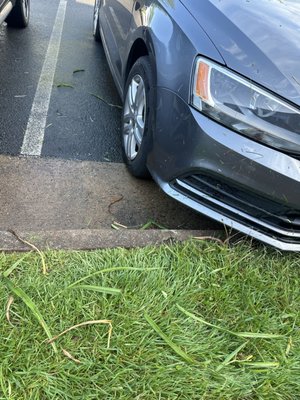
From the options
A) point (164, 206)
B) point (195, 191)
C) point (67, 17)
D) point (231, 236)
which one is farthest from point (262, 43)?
point (67, 17)

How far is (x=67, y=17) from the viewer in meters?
6.45

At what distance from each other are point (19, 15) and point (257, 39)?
4.22m

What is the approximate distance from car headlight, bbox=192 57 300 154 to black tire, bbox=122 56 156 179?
0.43 metres

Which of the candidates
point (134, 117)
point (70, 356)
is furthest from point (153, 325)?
point (134, 117)

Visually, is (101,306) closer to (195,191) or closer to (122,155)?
(195,191)

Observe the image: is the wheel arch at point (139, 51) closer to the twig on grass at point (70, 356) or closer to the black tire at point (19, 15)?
the twig on grass at point (70, 356)

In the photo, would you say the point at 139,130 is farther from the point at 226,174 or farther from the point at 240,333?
the point at 240,333

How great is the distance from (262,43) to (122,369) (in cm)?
163

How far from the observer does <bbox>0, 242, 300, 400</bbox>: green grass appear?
5.43 ft

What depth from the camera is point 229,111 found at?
2.07 m

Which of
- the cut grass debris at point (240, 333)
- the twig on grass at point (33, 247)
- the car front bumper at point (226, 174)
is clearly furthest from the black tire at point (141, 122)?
the cut grass debris at point (240, 333)

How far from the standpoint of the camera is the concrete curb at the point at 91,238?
2.17m

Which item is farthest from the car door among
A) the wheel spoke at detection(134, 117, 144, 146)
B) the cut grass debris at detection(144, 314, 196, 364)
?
the cut grass debris at detection(144, 314, 196, 364)

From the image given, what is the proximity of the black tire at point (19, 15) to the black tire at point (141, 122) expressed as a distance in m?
Result: 3.10
